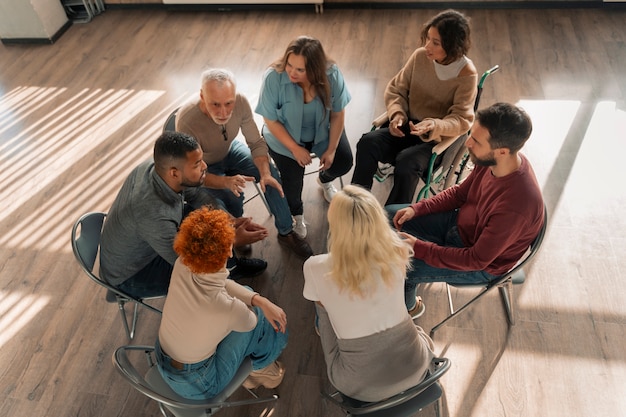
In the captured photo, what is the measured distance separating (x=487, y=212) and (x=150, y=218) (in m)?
1.42

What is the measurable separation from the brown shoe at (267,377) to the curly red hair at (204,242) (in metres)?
0.74

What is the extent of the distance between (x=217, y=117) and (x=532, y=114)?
2.48 meters

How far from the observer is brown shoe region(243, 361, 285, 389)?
2.31 meters

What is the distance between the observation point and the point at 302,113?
272 cm

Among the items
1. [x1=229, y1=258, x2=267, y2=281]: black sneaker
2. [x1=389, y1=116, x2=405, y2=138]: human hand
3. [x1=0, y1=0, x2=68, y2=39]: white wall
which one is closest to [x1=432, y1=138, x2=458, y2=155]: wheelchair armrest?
[x1=389, y1=116, x2=405, y2=138]: human hand

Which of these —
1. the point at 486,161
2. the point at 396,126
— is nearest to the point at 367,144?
the point at 396,126

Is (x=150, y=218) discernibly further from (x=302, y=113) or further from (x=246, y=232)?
(x=302, y=113)

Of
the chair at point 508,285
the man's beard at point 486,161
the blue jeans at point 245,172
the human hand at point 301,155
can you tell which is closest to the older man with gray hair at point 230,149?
the blue jeans at point 245,172

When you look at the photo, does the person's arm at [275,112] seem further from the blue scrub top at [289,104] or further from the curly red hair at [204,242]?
the curly red hair at [204,242]

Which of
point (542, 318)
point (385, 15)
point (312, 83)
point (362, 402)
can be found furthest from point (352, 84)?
point (362, 402)

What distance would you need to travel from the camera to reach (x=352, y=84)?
4.18m

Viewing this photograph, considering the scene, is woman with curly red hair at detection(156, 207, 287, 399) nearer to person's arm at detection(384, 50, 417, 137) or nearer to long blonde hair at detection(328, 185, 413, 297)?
long blonde hair at detection(328, 185, 413, 297)

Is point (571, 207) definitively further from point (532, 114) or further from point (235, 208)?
point (235, 208)

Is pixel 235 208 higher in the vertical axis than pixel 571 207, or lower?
higher
